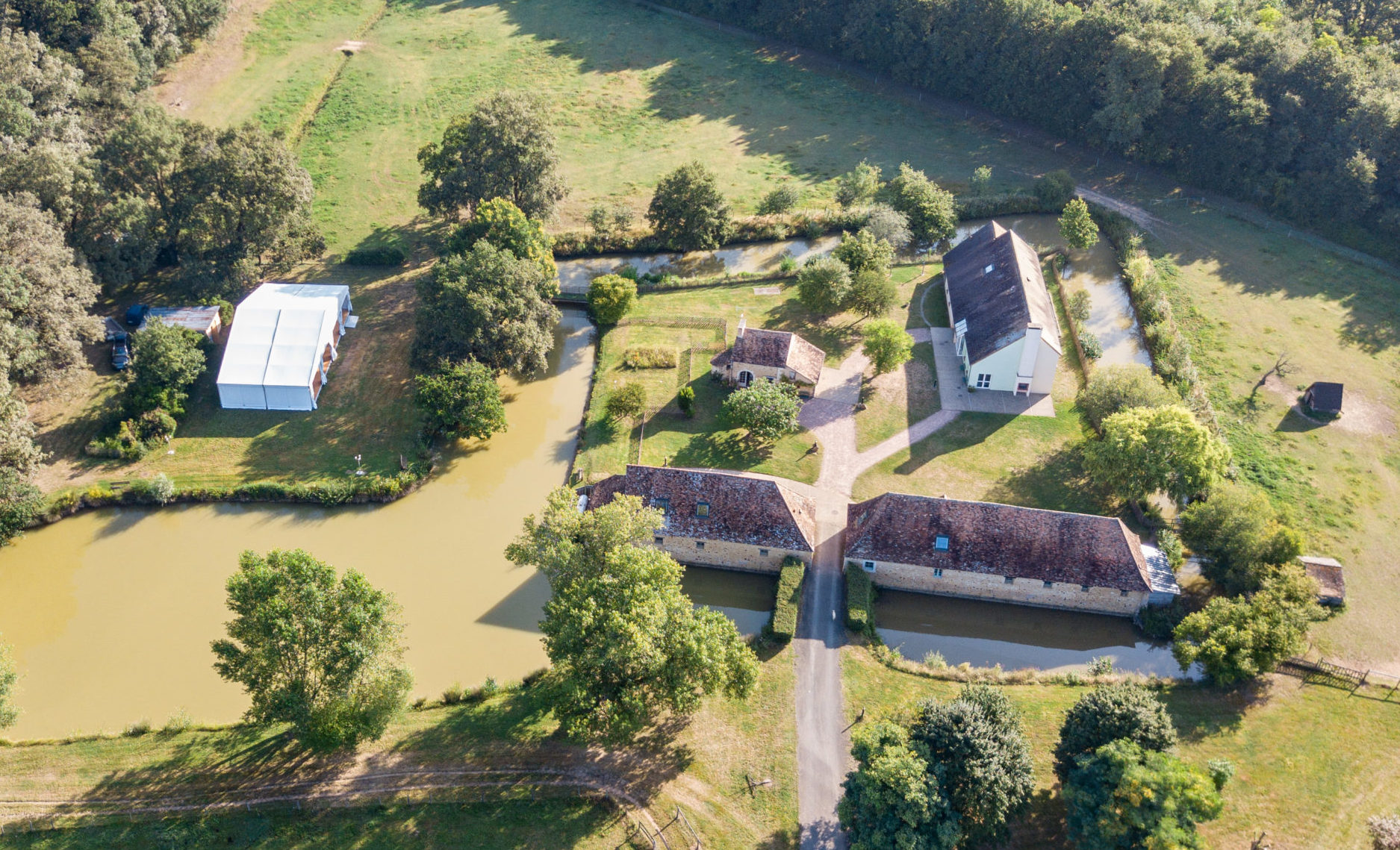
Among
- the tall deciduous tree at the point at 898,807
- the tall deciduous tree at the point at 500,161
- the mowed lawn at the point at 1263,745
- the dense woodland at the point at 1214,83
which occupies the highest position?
the dense woodland at the point at 1214,83

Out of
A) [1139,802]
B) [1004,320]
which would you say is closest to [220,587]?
[1139,802]

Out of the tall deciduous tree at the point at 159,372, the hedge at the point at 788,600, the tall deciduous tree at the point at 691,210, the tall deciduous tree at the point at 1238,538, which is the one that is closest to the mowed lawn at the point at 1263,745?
the hedge at the point at 788,600

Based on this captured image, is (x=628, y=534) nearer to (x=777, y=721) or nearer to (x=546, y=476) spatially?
(x=777, y=721)

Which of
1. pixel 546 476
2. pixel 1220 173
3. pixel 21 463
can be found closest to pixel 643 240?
pixel 546 476

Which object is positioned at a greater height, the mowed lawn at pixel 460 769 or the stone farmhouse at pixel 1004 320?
the stone farmhouse at pixel 1004 320

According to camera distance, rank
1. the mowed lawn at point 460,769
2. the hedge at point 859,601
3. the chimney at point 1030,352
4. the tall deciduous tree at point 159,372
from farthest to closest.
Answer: the chimney at point 1030,352 < the tall deciduous tree at point 159,372 < the hedge at point 859,601 < the mowed lawn at point 460,769

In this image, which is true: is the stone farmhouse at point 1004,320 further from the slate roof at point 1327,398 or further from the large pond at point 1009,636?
the large pond at point 1009,636

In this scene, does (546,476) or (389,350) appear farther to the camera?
(389,350)
